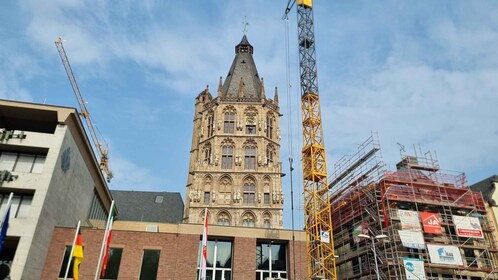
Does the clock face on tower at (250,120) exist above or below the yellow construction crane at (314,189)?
above

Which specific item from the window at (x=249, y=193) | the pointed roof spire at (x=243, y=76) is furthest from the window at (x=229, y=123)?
the window at (x=249, y=193)

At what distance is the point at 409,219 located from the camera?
126 feet

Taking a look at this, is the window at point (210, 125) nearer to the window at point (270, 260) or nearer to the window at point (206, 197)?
the window at point (206, 197)

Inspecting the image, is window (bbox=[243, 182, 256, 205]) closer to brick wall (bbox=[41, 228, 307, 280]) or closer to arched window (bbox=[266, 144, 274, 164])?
arched window (bbox=[266, 144, 274, 164])


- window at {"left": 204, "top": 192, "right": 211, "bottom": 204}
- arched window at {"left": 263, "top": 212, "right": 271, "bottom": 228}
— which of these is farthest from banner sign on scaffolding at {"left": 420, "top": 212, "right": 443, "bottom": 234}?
window at {"left": 204, "top": 192, "right": 211, "bottom": 204}

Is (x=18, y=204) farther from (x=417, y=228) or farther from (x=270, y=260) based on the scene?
(x=417, y=228)

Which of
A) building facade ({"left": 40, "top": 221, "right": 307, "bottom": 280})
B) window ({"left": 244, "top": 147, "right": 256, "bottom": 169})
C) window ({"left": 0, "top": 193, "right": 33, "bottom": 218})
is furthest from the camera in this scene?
window ({"left": 244, "top": 147, "right": 256, "bottom": 169})

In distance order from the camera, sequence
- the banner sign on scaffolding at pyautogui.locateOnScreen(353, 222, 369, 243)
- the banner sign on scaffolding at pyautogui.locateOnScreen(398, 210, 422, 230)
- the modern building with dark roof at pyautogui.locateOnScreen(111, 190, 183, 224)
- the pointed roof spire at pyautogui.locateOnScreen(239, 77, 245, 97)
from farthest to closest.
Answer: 1. the pointed roof spire at pyautogui.locateOnScreen(239, 77, 245, 97)
2. the modern building with dark roof at pyautogui.locateOnScreen(111, 190, 183, 224)
3. the banner sign on scaffolding at pyautogui.locateOnScreen(353, 222, 369, 243)
4. the banner sign on scaffolding at pyautogui.locateOnScreen(398, 210, 422, 230)

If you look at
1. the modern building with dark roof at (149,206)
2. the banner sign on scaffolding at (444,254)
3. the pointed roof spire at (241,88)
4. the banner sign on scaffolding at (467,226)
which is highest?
the pointed roof spire at (241,88)

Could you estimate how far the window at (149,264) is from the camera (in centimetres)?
2980

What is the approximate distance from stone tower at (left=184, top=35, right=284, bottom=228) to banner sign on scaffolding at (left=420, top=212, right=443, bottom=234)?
2254 cm

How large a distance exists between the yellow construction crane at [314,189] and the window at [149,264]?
17071 mm

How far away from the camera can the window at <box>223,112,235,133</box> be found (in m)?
66.8

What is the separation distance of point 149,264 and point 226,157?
113 feet
